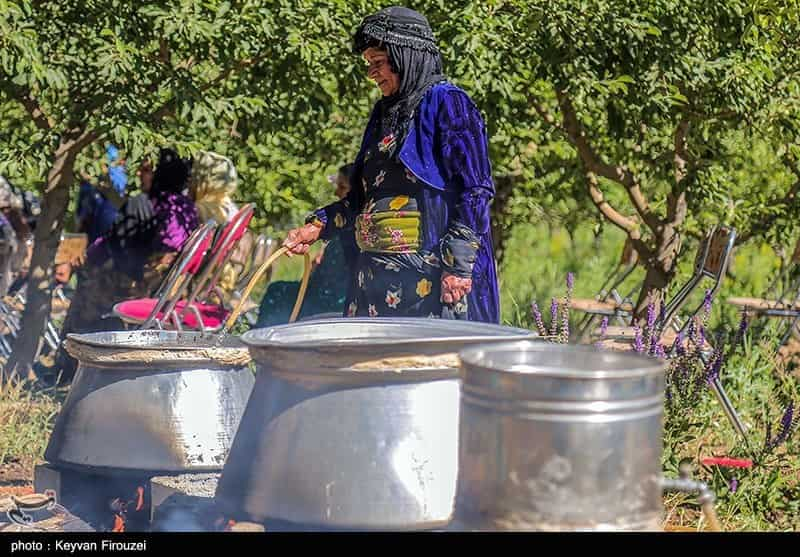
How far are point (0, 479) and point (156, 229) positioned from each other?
2514 millimetres

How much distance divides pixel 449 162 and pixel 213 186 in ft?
11.2

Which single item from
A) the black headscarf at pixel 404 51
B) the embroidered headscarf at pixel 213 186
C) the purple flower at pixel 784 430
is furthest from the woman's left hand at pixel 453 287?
the embroidered headscarf at pixel 213 186

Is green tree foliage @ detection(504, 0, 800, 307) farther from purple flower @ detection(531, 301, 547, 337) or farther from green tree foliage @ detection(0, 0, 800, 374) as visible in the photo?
purple flower @ detection(531, 301, 547, 337)

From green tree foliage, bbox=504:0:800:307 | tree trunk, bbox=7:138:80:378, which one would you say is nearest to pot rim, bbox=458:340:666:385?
green tree foliage, bbox=504:0:800:307

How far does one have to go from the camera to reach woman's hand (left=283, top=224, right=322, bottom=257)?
14.6 feet

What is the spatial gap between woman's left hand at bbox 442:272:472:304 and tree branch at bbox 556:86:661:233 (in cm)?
270

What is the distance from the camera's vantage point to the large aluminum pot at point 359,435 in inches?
123

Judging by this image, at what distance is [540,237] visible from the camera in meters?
14.7

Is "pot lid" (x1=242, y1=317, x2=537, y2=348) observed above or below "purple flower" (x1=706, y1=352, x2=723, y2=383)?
above

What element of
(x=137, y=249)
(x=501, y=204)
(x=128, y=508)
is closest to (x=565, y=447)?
(x=128, y=508)

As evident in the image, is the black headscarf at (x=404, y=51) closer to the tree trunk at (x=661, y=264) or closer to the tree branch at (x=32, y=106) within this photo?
the tree branch at (x=32, y=106)

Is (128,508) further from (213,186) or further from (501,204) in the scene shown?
(501,204)

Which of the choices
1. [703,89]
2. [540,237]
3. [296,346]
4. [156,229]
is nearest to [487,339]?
[296,346]

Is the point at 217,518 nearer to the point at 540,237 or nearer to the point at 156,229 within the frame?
the point at 156,229
